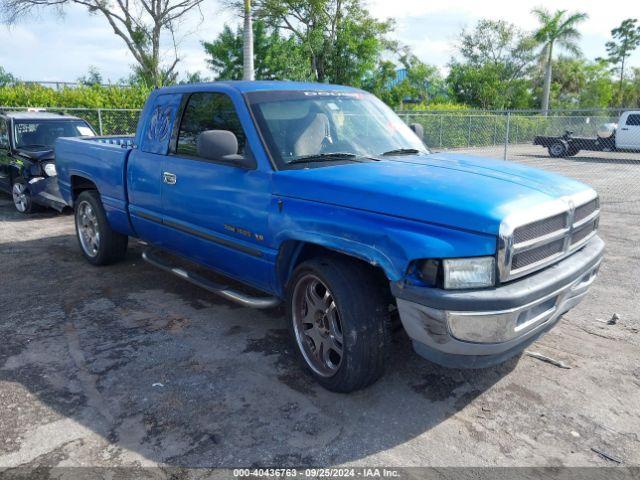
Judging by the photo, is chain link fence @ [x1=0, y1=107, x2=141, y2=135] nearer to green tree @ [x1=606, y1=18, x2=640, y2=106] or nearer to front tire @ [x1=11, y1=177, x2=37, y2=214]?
front tire @ [x1=11, y1=177, x2=37, y2=214]

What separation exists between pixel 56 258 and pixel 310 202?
4.58 metres

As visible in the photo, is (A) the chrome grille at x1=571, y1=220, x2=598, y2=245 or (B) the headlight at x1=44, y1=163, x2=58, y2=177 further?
(B) the headlight at x1=44, y1=163, x2=58, y2=177

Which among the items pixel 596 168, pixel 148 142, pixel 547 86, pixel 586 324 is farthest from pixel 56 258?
pixel 547 86

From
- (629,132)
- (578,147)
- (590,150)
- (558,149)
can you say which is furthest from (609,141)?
(558,149)

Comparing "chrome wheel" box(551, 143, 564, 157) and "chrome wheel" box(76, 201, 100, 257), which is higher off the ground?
"chrome wheel" box(551, 143, 564, 157)

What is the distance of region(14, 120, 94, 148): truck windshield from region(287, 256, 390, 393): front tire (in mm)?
7921

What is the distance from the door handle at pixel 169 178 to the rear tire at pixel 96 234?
1550mm

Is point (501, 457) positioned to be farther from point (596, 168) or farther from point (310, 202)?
point (596, 168)

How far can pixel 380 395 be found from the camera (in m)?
3.30

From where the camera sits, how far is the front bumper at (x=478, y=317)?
2.62 m

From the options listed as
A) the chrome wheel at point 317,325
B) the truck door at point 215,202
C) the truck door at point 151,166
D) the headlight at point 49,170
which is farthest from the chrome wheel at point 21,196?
the chrome wheel at point 317,325

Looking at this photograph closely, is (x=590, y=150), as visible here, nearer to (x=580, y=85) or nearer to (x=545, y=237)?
(x=545, y=237)

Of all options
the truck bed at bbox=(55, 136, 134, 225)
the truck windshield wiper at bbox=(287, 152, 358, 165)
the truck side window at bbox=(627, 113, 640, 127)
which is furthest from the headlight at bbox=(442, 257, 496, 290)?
the truck side window at bbox=(627, 113, 640, 127)

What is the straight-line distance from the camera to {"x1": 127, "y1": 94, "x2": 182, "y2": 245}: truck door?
4684 mm
